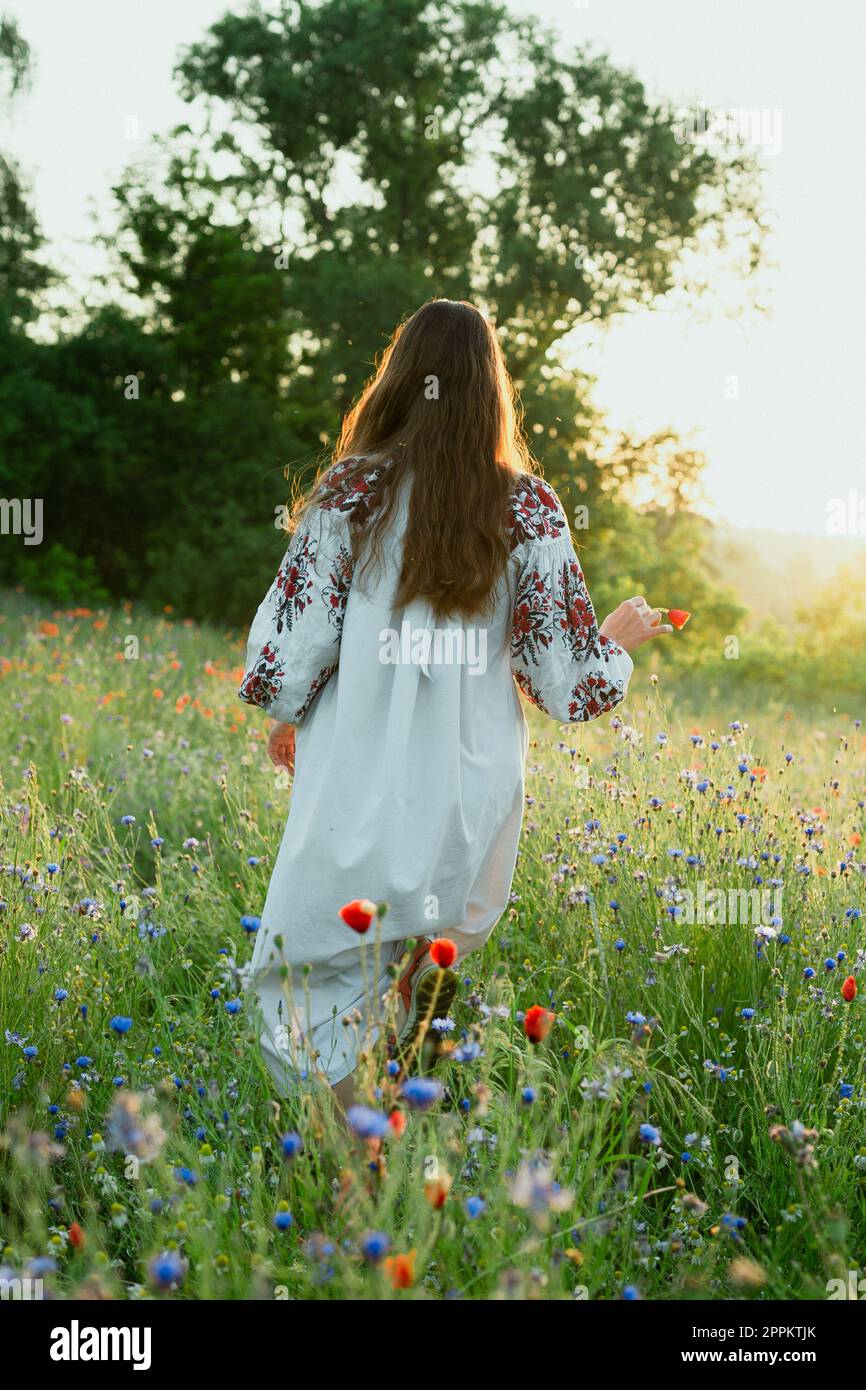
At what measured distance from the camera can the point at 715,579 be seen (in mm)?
29688

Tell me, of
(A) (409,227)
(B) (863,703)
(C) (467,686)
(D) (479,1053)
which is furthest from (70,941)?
(A) (409,227)

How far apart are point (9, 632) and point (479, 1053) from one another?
9.24 m

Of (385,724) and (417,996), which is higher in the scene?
(385,724)

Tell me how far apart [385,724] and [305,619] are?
11.8 inches

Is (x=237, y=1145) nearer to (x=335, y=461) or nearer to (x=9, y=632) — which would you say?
(x=335, y=461)

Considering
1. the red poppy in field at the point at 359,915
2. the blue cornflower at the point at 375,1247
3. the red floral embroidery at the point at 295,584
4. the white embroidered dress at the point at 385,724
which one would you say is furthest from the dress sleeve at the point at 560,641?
the blue cornflower at the point at 375,1247

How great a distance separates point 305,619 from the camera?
257 cm

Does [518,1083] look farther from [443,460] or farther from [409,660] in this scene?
[443,460]

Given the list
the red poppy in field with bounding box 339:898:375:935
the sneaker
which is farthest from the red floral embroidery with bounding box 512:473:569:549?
the red poppy in field with bounding box 339:898:375:935
